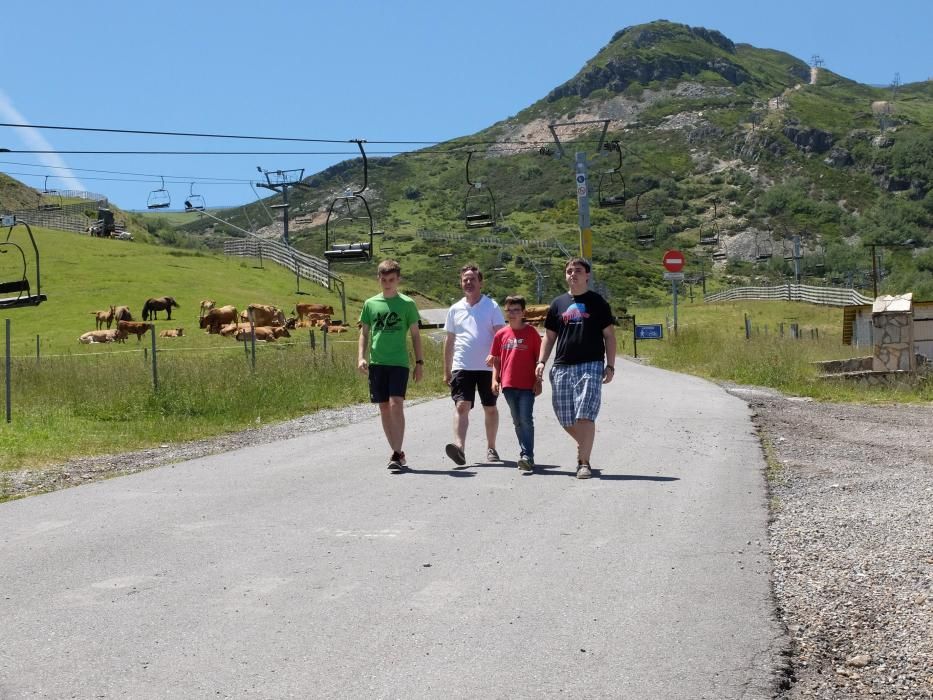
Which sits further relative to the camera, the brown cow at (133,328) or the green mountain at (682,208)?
the green mountain at (682,208)

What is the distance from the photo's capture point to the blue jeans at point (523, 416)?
11055mm

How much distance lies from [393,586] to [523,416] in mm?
5073

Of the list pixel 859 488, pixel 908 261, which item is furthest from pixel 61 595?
pixel 908 261

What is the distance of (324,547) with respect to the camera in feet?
24.0

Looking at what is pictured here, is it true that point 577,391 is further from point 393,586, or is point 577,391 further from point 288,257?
point 288,257

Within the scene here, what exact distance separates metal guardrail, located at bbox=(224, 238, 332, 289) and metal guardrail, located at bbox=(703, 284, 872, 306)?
93.7ft

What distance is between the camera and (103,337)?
132ft

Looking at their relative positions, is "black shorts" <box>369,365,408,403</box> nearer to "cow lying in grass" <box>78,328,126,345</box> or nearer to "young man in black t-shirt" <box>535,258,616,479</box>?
"young man in black t-shirt" <box>535,258,616,479</box>

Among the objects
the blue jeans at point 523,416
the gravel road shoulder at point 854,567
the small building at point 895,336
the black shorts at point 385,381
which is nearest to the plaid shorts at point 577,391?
the blue jeans at point 523,416

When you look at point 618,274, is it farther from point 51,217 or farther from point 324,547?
point 324,547

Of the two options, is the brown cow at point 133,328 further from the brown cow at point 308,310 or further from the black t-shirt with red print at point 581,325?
the black t-shirt with red print at point 581,325

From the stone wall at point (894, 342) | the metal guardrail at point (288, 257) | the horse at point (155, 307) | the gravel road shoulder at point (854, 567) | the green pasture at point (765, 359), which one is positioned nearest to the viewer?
the gravel road shoulder at point (854, 567)

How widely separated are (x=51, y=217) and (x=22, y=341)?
42910 millimetres

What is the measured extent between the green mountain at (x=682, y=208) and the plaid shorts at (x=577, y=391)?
7217 cm
